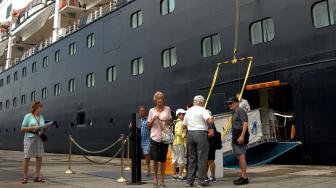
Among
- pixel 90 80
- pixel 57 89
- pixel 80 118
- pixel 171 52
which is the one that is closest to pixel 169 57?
pixel 171 52

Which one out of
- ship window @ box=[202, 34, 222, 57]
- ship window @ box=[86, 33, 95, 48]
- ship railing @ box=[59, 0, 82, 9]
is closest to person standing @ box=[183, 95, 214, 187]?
ship window @ box=[202, 34, 222, 57]

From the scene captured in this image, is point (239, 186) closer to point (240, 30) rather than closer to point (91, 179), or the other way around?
point (91, 179)

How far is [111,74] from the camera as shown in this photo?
16078mm

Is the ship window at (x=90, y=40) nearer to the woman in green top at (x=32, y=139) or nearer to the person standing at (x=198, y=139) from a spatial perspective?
the woman in green top at (x=32, y=139)

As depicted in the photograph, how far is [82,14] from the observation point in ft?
74.8

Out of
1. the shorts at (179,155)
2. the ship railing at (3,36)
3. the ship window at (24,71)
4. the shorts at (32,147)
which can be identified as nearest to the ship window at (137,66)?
the shorts at (179,155)

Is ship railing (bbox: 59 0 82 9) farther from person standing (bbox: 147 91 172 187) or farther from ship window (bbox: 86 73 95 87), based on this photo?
person standing (bbox: 147 91 172 187)

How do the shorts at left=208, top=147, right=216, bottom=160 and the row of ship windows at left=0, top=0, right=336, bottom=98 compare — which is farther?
the row of ship windows at left=0, top=0, right=336, bottom=98

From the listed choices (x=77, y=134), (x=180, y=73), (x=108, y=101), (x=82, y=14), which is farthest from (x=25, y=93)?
(x=180, y=73)

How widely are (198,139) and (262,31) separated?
474 cm

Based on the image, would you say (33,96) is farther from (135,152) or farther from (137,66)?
(135,152)

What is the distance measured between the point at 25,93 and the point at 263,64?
18.7 metres

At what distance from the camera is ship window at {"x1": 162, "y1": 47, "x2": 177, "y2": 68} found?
41.5 feet

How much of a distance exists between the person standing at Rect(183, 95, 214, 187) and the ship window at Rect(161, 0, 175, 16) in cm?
723
